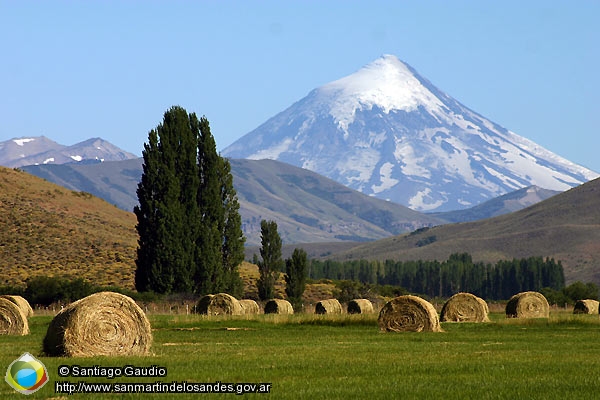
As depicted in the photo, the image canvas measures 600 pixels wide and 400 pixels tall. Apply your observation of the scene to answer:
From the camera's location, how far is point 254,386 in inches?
965

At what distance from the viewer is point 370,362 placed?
30.3 meters

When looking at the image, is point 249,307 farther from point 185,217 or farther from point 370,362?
point 370,362

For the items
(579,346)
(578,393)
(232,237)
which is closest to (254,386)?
(578,393)

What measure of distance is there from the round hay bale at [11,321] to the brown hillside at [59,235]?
59.0 meters

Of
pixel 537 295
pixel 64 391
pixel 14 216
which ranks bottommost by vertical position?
pixel 64 391

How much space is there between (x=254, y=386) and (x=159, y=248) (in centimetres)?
5256

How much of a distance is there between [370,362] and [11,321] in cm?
1922

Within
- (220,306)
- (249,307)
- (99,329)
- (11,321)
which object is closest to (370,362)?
(99,329)

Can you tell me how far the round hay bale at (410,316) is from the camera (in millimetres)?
44562

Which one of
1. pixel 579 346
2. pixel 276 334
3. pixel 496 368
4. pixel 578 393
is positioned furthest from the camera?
pixel 276 334

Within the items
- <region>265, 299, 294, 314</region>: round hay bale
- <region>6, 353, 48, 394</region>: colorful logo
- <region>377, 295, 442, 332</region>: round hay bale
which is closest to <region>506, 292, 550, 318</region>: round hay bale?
<region>265, 299, 294, 314</region>: round hay bale

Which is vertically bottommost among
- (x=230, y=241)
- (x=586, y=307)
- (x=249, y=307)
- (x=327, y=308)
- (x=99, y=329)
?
(x=99, y=329)

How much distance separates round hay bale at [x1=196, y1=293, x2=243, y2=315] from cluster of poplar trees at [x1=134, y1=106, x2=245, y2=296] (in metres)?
12.5

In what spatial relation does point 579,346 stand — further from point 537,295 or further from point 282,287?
point 282,287
